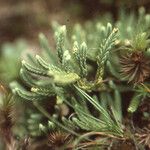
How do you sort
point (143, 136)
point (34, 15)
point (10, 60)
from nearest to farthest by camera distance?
point (143, 136), point (10, 60), point (34, 15)

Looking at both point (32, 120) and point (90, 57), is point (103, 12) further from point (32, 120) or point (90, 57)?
point (32, 120)

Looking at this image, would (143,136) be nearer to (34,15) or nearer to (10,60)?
(10,60)

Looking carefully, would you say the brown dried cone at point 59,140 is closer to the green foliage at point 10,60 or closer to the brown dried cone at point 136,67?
the brown dried cone at point 136,67

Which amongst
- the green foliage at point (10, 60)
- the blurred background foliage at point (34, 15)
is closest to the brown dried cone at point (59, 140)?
the green foliage at point (10, 60)

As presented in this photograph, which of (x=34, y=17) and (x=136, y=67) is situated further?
(x=34, y=17)

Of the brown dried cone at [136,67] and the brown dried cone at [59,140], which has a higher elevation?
the brown dried cone at [136,67]

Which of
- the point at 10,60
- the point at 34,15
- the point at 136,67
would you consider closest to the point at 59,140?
the point at 136,67

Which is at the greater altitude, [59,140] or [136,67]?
[136,67]
